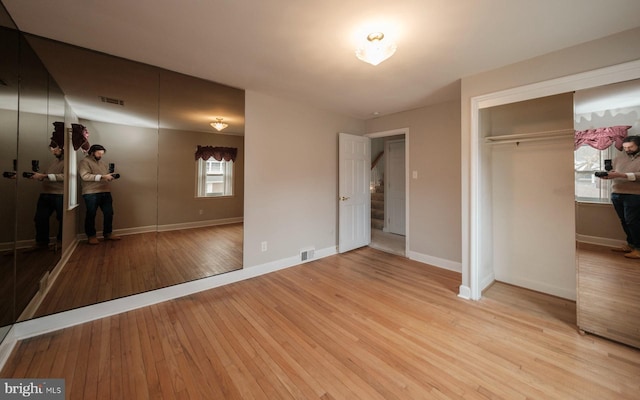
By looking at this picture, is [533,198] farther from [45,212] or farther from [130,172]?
[45,212]

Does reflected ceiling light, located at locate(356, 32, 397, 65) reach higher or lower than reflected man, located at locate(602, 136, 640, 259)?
higher

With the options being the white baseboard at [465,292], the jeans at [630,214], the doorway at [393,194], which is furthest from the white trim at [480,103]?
the doorway at [393,194]

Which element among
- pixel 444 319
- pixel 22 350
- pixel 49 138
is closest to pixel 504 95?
pixel 444 319

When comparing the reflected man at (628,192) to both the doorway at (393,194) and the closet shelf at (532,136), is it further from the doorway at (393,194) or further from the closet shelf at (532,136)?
the doorway at (393,194)

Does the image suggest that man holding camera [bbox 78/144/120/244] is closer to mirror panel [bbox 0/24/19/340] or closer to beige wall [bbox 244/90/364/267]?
mirror panel [bbox 0/24/19/340]

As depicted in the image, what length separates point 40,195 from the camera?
1.98 metres

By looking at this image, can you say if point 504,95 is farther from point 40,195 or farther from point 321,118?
point 40,195

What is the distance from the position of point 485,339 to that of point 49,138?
162 inches

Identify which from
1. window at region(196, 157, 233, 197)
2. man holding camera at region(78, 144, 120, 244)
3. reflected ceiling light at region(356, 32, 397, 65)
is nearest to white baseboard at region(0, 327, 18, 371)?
man holding camera at region(78, 144, 120, 244)

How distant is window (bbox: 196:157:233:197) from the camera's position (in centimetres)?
282

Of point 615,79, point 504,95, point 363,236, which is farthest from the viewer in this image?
point 363,236

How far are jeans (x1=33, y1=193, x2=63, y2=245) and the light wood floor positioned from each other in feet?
2.77

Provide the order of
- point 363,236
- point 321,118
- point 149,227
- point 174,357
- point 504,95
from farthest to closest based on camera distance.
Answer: point 363,236 → point 321,118 → point 149,227 → point 504,95 → point 174,357

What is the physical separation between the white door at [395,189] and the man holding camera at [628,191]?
3526mm
